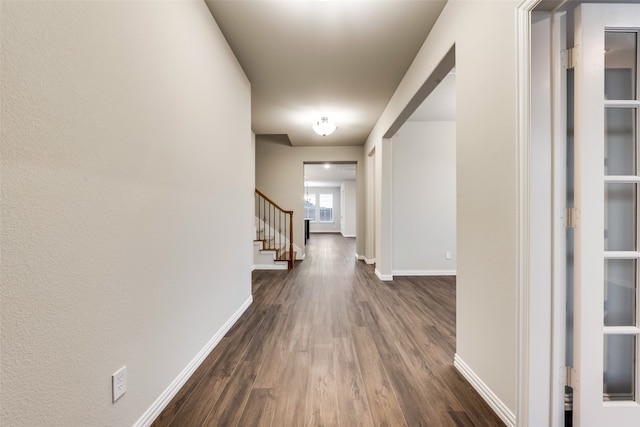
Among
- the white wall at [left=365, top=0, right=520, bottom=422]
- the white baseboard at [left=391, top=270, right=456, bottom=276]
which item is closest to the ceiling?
the white wall at [left=365, top=0, right=520, bottom=422]

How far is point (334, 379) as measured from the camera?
1.75 metres

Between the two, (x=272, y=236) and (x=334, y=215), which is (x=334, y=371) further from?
(x=334, y=215)

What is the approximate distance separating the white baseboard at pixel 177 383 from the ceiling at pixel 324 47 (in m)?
2.63

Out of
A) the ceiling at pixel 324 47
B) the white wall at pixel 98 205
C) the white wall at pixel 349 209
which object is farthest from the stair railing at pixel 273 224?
the white wall at pixel 349 209

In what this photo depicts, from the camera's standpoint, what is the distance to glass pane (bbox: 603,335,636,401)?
1.28 m

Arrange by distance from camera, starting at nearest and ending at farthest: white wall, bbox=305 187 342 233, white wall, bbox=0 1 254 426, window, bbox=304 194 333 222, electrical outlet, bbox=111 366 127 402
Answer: white wall, bbox=0 1 254 426
electrical outlet, bbox=111 366 127 402
white wall, bbox=305 187 342 233
window, bbox=304 194 333 222

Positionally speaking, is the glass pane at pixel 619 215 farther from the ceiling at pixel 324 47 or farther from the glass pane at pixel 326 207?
the glass pane at pixel 326 207

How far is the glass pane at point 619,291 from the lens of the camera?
50.2 inches

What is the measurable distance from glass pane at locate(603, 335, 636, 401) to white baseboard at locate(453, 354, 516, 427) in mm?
448

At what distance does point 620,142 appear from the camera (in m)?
1.29

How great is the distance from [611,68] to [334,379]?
7.46 feet

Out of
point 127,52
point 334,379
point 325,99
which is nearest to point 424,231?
point 325,99

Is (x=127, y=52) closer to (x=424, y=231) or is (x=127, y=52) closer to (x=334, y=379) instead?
(x=334, y=379)

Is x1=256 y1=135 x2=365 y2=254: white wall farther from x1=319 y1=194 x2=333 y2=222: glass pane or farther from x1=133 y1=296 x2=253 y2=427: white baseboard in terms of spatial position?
x1=319 y1=194 x2=333 y2=222: glass pane
